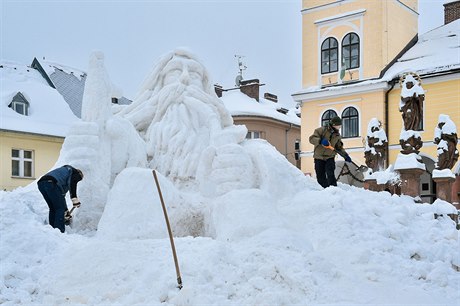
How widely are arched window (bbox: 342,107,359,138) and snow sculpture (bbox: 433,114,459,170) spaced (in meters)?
10.8

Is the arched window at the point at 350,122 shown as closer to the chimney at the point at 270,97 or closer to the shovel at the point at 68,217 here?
the chimney at the point at 270,97

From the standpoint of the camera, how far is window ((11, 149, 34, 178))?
23.4m

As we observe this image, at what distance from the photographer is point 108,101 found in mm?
8742

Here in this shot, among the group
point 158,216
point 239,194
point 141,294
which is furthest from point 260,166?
point 141,294

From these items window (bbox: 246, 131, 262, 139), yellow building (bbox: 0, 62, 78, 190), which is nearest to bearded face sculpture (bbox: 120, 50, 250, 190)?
yellow building (bbox: 0, 62, 78, 190)

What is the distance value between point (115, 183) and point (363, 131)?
73.3 feet

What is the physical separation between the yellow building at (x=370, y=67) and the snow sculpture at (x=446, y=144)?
27.4ft

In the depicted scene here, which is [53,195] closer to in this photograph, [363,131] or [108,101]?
[108,101]

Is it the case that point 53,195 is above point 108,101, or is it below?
below

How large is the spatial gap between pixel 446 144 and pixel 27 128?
15.0 meters

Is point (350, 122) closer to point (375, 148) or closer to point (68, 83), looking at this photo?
point (375, 148)

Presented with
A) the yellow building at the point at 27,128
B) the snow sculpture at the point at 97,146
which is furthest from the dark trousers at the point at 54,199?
the yellow building at the point at 27,128

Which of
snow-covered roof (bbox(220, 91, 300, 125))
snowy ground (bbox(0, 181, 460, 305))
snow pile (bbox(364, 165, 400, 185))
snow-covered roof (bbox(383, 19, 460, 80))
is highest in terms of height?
snow-covered roof (bbox(383, 19, 460, 80))

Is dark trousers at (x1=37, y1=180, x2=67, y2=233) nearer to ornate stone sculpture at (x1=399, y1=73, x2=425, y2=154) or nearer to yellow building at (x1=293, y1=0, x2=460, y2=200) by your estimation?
ornate stone sculpture at (x1=399, y1=73, x2=425, y2=154)
